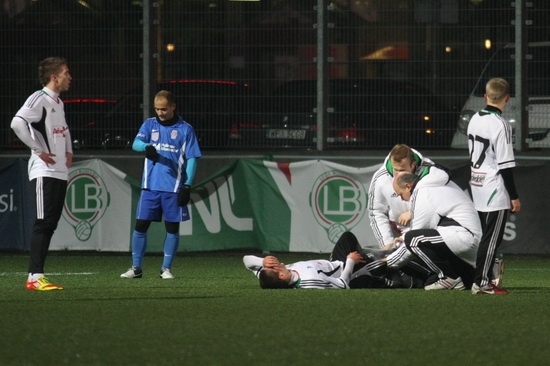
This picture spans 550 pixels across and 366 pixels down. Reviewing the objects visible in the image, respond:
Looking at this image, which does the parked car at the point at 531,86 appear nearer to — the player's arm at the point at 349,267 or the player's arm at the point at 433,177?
the player's arm at the point at 433,177

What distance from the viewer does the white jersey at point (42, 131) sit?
10.6 m

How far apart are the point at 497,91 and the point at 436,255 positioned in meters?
1.49

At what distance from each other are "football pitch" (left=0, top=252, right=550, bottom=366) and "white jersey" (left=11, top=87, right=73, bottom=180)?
1066 mm

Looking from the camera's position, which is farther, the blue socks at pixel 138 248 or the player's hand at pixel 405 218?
the blue socks at pixel 138 248

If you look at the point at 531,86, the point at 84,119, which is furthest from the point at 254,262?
the point at 84,119

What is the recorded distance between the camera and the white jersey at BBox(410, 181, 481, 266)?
10.3 metres

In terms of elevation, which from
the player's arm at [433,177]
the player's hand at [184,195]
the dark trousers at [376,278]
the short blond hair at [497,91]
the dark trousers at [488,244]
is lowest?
the dark trousers at [376,278]

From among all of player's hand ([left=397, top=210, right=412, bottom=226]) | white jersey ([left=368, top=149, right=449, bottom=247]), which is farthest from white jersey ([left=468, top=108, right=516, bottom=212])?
white jersey ([left=368, top=149, right=449, bottom=247])

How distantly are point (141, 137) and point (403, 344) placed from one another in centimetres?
585

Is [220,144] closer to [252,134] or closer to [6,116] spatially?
[252,134]

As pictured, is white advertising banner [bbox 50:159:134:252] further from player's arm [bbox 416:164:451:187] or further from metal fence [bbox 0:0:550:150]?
player's arm [bbox 416:164:451:187]

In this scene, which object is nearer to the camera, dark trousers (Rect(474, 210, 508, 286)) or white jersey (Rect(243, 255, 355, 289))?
dark trousers (Rect(474, 210, 508, 286))

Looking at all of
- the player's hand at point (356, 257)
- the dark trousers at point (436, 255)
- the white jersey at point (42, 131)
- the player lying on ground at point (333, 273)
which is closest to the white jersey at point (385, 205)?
the player lying on ground at point (333, 273)

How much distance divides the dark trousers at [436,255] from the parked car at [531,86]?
5.13 metres
